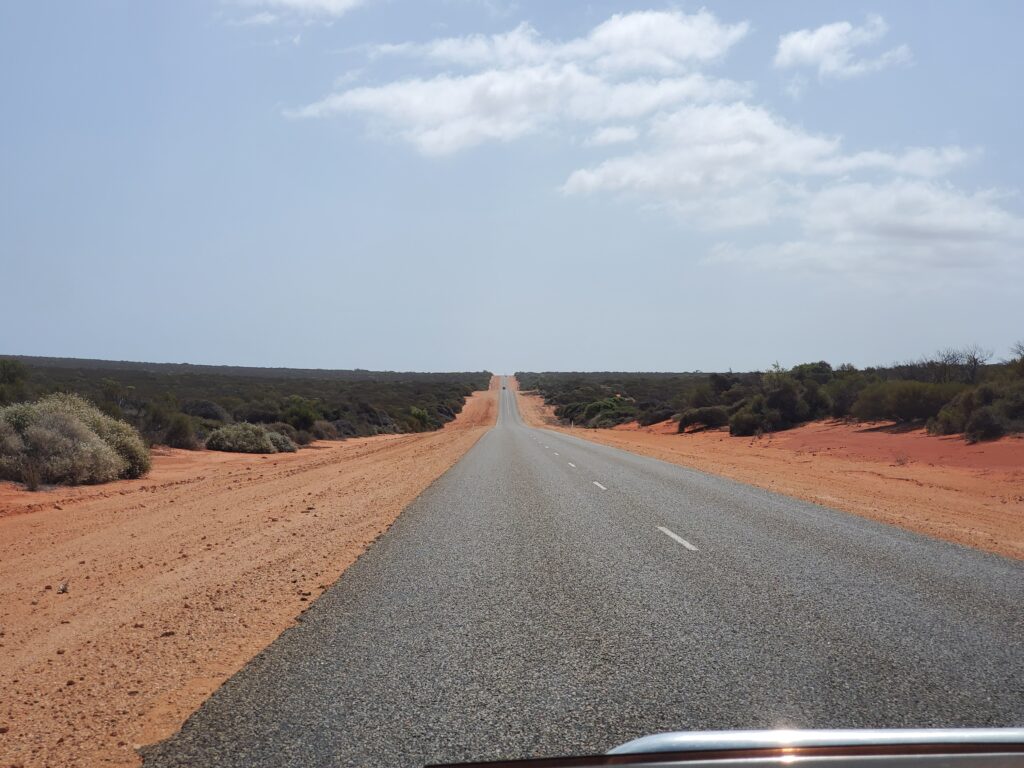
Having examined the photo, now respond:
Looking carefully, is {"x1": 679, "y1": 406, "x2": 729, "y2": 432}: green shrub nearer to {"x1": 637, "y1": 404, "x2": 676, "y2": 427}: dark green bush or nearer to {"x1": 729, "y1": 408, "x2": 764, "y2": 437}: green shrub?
{"x1": 729, "y1": 408, "x2": 764, "y2": 437}: green shrub

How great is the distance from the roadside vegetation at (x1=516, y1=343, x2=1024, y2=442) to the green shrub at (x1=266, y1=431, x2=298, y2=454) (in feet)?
84.9

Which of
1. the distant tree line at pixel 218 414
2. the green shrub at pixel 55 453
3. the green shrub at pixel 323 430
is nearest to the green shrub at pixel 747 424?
the distant tree line at pixel 218 414

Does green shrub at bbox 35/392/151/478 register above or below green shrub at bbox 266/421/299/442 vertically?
above

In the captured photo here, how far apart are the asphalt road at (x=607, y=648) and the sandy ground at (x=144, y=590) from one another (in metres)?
0.38

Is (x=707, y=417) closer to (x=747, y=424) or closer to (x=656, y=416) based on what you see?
(x=747, y=424)

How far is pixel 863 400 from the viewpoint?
43.1 meters

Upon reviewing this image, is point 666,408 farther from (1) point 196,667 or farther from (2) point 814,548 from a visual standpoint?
(1) point 196,667

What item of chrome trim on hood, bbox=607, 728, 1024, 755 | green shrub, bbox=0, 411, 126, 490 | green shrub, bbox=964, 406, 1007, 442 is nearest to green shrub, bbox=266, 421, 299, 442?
green shrub, bbox=0, 411, 126, 490

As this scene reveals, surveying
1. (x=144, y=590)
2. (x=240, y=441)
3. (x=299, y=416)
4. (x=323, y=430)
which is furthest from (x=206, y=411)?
(x=144, y=590)

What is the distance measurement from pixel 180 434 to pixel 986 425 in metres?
29.5

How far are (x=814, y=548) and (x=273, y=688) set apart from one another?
802 cm

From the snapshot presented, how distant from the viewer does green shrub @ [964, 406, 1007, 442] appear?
31.2m

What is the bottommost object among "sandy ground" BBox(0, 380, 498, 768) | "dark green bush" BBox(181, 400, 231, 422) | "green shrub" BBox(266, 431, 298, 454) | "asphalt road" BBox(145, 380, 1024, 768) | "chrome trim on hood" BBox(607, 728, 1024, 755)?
"green shrub" BBox(266, 431, 298, 454)

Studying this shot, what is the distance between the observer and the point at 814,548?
11.3 metres
